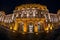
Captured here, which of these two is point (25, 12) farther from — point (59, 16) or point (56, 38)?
point (56, 38)

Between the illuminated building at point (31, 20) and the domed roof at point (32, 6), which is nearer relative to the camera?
the illuminated building at point (31, 20)

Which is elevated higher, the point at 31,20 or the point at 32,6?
the point at 32,6

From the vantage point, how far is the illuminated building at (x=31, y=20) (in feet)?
207

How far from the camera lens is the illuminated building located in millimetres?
63219

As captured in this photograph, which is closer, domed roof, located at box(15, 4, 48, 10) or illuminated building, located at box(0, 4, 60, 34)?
illuminated building, located at box(0, 4, 60, 34)

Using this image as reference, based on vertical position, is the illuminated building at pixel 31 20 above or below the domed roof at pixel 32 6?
below

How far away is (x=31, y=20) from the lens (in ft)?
207

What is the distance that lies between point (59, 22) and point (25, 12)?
43.7 feet

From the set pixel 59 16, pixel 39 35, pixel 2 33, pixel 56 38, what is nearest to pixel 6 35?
pixel 2 33

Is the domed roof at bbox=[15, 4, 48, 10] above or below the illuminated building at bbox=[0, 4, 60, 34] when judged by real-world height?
above

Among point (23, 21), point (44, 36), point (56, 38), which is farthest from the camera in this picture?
point (23, 21)

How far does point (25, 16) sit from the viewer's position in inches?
2525

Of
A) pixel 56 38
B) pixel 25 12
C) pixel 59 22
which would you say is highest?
pixel 25 12

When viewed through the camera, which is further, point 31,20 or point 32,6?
point 32,6
